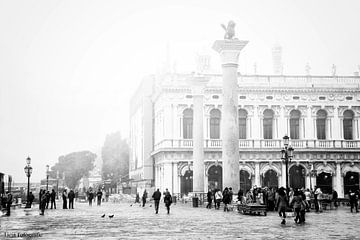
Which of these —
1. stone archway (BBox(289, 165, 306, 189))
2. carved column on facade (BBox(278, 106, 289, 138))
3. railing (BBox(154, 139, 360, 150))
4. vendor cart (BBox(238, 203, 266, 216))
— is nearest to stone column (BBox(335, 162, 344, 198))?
railing (BBox(154, 139, 360, 150))

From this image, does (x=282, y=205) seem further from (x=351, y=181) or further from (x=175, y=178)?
(x=351, y=181)

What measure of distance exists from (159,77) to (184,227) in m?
42.0

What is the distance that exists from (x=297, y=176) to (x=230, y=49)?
27.5 m

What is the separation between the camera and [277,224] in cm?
1972

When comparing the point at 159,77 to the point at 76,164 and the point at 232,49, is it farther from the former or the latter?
the point at 76,164

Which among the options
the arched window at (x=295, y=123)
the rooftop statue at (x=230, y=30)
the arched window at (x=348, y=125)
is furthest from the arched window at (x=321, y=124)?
the rooftop statue at (x=230, y=30)

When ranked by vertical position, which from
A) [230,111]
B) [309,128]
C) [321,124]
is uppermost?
[321,124]

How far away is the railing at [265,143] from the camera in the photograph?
51.2m

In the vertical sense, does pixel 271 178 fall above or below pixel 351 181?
above

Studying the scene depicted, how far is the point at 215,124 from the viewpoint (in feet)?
174

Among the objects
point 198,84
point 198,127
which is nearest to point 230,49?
point 198,84

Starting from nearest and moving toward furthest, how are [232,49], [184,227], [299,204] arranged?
Answer: [184,227] < [299,204] < [232,49]

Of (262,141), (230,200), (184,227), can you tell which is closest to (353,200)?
(230,200)

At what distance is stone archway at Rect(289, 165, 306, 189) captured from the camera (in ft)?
172
